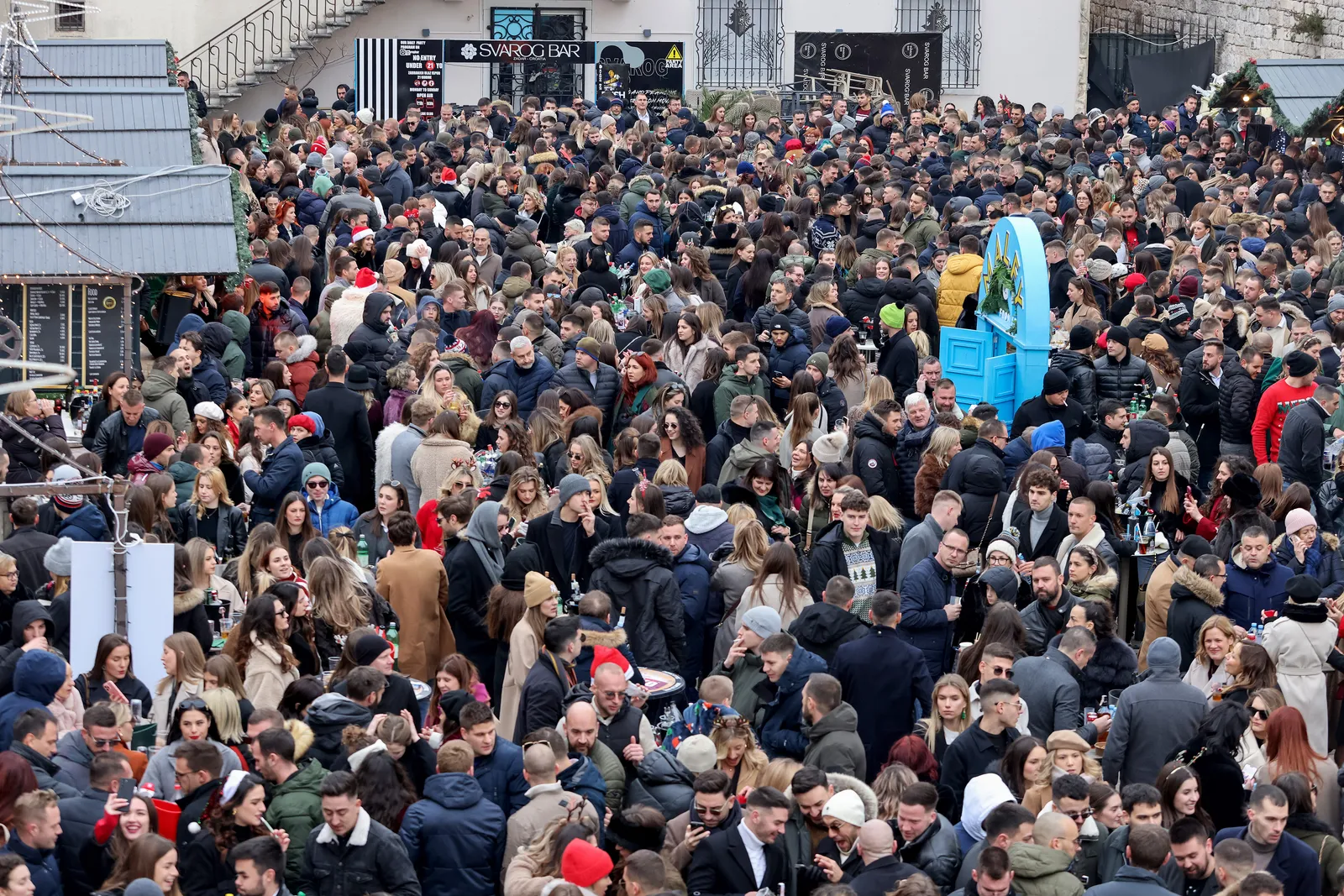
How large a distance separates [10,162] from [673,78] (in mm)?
19692

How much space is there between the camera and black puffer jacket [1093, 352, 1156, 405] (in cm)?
1335

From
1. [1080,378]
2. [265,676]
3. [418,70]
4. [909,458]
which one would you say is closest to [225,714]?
[265,676]

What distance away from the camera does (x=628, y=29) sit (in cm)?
3709

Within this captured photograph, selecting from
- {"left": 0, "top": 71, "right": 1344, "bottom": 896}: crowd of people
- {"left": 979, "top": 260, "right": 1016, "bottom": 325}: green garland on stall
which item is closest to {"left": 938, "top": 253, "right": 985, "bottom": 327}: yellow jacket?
{"left": 0, "top": 71, "right": 1344, "bottom": 896}: crowd of people

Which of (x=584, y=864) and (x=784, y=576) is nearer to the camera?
(x=584, y=864)

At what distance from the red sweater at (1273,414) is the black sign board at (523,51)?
20960 millimetres

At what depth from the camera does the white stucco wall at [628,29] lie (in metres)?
34.9

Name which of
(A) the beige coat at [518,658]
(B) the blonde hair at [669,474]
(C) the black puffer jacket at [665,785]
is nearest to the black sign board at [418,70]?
(B) the blonde hair at [669,474]

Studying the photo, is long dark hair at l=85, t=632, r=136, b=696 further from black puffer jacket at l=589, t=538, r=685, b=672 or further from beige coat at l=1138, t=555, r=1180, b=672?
beige coat at l=1138, t=555, r=1180, b=672

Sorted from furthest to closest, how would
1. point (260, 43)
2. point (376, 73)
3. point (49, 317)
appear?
1. point (260, 43)
2. point (376, 73)
3. point (49, 317)

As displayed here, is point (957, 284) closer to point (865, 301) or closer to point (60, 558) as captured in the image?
point (865, 301)

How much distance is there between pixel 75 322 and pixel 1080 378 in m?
7.30

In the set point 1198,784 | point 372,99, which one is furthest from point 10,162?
point 372,99

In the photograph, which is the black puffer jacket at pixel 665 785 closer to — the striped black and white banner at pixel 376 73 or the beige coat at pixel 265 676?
the beige coat at pixel 265 676
